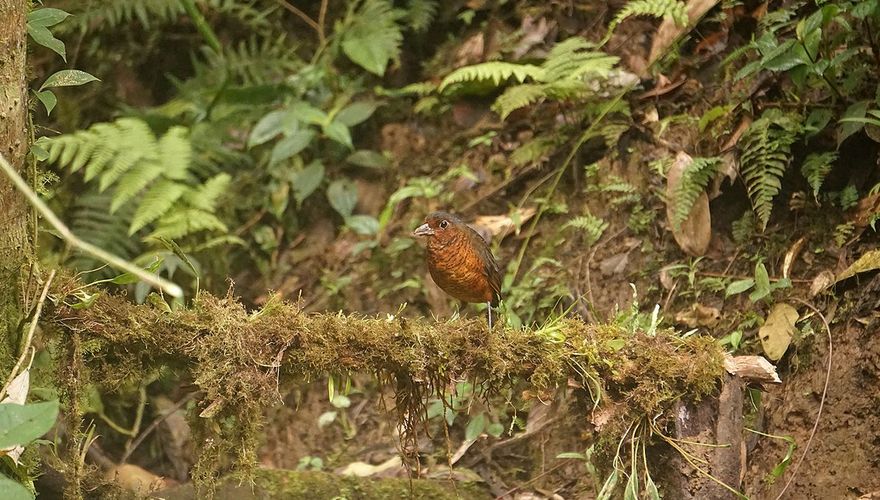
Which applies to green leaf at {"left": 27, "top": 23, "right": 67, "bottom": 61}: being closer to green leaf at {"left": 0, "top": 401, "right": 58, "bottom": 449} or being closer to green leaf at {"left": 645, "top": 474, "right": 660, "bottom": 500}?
green leaf at {"left": 0, "top": 401, "right": 58, "bottom": 449}

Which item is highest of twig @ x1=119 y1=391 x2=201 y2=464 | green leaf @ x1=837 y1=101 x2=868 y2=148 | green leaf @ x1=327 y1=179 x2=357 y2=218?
green leaf @ x1=837 y1=101 x2=868 y2=148

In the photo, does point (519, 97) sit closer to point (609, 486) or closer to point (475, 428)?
point (475, 428)

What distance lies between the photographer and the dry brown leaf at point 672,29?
4348mm

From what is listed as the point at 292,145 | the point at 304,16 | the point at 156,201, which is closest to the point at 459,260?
the point at 292,145

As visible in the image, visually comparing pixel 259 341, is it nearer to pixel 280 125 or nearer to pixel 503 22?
pixel 280 125

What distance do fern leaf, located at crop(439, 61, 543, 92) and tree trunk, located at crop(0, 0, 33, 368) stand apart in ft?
8.48

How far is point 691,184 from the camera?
380 cm

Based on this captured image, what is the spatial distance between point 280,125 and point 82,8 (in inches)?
73.1

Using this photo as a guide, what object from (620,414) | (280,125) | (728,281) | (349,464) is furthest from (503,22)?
(620,414)

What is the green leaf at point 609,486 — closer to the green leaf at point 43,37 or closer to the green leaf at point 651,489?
the green leaf at point 651,489

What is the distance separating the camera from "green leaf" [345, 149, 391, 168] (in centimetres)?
543

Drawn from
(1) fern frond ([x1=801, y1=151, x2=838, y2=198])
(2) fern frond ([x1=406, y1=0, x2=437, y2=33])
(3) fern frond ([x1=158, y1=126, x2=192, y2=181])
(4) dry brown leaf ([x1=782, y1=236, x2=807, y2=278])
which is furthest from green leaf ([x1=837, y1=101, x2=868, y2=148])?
(3) fern frond ([x1=158, y1=126, x2=192, y2=181])

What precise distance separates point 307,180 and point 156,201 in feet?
3.01

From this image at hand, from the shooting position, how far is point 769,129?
12.3 ft
